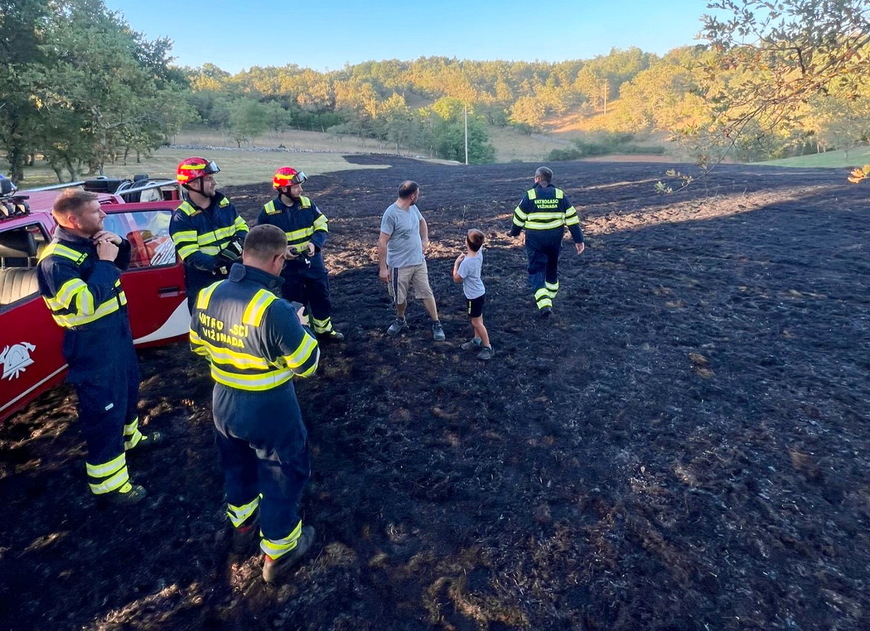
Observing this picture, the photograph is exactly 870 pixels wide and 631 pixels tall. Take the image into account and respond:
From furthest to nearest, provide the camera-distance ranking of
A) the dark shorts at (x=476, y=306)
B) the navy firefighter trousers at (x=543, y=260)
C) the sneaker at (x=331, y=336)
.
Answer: the navy firefighter trousers at (x=543, y=260) < the sneaker at (x=331, y=336) < the dark shorts at (x=476, y=306)

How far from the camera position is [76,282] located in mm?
2900

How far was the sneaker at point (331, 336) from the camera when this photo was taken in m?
5.68

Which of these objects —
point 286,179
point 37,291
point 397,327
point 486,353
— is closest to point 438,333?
point 397,327

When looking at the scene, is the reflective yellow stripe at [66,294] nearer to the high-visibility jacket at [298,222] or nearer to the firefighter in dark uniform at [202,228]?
the firefighter in dark uniform at [202,228]

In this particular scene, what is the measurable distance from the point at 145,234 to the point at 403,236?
263cm

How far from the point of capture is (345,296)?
297 inches

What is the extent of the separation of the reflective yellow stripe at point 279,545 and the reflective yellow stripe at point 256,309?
125 centimetres

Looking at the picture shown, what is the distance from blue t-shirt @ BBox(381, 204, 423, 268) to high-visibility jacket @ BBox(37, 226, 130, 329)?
2.77 m

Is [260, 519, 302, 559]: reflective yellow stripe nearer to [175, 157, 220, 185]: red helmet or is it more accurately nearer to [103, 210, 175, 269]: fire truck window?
[175, 157, 220, 185]: red helmet

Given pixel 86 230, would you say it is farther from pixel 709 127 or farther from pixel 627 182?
pixel 627 182

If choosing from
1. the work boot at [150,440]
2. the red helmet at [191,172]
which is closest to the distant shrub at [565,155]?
the red helmet at [191,172]

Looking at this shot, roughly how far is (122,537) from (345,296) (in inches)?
191

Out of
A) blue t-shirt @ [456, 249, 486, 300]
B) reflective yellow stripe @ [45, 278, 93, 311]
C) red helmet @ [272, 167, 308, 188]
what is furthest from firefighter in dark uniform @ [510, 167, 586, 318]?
reflective yellow stripe @ [45, 278, 93, 311]

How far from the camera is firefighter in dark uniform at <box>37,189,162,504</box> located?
291 centimetres
